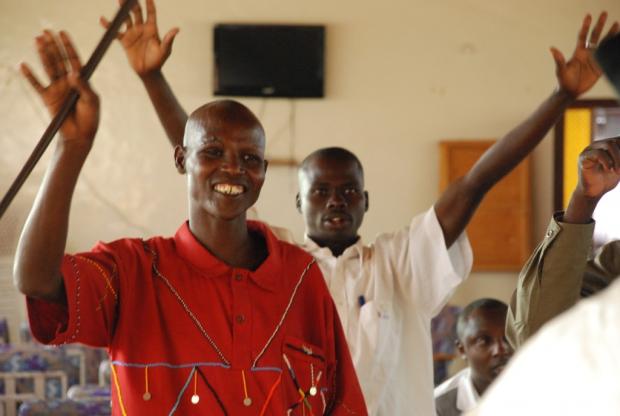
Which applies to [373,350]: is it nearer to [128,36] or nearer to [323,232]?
[323,232]

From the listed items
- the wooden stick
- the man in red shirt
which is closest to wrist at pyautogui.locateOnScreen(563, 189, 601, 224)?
the man in red shirt

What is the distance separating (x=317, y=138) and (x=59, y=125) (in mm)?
5208

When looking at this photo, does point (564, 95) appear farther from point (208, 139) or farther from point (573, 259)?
point (208, 139)

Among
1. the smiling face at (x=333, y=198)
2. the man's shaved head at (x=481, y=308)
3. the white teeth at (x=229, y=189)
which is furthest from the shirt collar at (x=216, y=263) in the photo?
the man's shaved head at (x=481, y=308)

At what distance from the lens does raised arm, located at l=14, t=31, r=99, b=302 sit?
4.67 feet

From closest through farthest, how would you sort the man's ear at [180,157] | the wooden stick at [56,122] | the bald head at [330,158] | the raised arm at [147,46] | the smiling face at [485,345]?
the wooden stick at [56,122]
the man's ear at [180,157]
the raised arm at [147,46]
the bald head at [330,158]
the smiling face at [485,345]

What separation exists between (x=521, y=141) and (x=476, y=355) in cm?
114

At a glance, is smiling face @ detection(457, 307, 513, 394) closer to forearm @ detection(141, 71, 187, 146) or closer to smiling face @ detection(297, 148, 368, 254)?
smiling face @ detection(297, 148, 368, 254)

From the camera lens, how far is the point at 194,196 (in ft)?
5.62

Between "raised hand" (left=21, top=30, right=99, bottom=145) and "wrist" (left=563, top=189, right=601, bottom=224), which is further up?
"raised hand" (left=21, top=30, right=99, bottom=145)

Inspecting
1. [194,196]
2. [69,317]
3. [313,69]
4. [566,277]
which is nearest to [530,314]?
[566,277]

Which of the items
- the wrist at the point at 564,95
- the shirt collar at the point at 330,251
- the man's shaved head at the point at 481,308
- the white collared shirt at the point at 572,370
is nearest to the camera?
the white collared shirt at the point at 572,370

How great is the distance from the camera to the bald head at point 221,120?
170 cm

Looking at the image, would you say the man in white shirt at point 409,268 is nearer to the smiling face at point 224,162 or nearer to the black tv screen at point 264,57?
the smiling face at point 224,162
